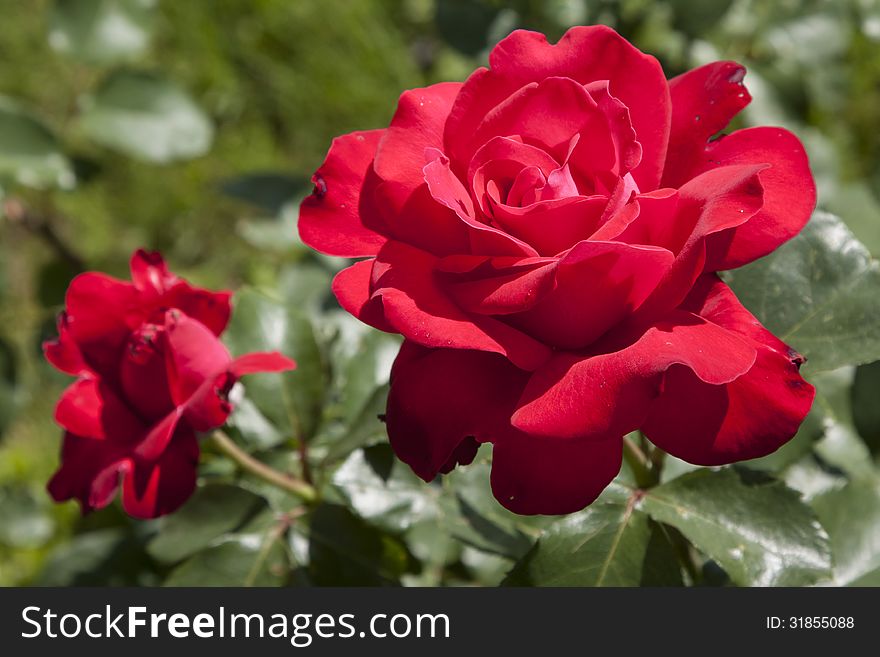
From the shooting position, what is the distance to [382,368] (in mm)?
943

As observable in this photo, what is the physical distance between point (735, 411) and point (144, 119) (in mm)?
1073

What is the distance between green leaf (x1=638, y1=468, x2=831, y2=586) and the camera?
64cm

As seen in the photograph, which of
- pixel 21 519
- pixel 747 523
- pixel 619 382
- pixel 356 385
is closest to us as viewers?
pixel 619 382

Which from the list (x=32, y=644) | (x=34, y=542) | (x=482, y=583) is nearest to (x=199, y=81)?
(x=34, y=542)

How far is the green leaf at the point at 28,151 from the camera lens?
48.6 inches

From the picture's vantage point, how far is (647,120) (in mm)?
568

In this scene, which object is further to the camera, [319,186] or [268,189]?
[268,189]

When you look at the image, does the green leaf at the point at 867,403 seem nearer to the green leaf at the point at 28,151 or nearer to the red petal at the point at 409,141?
the red petal at the point at 409,141

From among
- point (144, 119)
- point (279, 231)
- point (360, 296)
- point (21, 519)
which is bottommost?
point (360, 296)

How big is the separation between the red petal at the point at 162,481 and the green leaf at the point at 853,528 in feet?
1.80

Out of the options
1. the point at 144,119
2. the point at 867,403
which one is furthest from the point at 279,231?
the point at 867,403

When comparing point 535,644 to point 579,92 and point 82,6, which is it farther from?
point 82,6

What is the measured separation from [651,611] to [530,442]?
0.23 meters

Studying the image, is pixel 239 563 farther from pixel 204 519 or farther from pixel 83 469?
pixel 83 469
